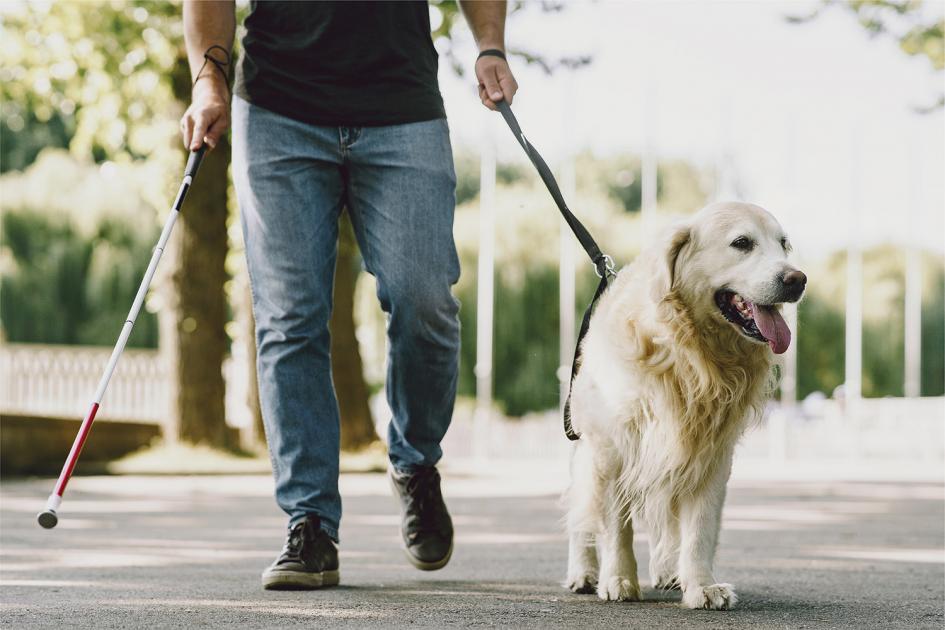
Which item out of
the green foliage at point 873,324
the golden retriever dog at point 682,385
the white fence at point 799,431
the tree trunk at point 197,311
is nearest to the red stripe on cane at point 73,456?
the golden retriever dog at point 682,385

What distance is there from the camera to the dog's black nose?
395 centimetres

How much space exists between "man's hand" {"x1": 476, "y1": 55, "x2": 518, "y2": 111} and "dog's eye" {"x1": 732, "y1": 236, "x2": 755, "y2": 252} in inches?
35.2

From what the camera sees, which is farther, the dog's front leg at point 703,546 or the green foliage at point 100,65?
the green foliage at point 100,65

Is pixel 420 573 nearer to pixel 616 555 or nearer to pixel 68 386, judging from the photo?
pixel 616 555

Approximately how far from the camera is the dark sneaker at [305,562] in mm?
3988

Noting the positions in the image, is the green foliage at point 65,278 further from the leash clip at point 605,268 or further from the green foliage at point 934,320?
the leash clip at point 605,268

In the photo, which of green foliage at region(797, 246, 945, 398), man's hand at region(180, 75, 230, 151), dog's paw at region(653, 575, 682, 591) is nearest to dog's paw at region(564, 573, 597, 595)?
dog's paw at region(653, 575, 682, 591)

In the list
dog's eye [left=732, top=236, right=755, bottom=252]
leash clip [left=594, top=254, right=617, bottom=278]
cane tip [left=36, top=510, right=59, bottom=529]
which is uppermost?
dog's eye [left=732, top=236, right=755, bottom=252]

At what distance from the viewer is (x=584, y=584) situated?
4312 millimetres

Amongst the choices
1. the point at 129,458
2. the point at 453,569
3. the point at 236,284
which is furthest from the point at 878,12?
the point at 453,569

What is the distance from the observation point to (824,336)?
35406mm

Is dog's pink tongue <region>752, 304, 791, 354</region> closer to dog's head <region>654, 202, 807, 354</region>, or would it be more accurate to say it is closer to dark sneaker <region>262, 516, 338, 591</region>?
dog's head <region>654, 202, 807, 354</region>

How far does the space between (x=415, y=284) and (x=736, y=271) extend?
0.96m

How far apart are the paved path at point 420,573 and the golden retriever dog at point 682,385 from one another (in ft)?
0.70
